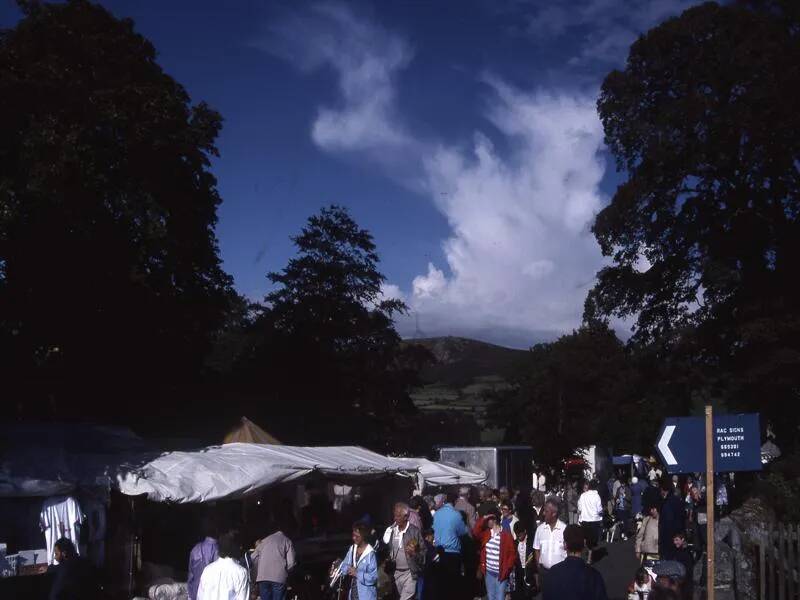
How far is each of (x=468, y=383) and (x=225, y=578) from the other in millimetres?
132635

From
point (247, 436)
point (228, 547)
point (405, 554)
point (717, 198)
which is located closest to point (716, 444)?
point (405, 554)

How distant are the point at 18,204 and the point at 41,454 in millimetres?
5833

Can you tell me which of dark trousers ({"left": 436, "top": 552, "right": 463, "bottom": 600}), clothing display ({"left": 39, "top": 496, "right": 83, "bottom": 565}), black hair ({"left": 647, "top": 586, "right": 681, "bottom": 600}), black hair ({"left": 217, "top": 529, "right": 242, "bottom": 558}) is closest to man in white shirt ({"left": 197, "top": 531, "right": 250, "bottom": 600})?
black hair ({"left": 217, "top": 529, "right": 242, "bottom": 558})

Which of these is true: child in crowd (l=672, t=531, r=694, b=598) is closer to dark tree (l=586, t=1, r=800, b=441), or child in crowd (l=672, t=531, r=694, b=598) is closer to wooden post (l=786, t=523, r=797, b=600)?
wooden post (l=786, t=523, r=797, b=600)

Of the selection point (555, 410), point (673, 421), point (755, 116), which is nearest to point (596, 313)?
point (755, 116)

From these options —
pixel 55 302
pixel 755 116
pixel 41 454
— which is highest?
pixel 755 116

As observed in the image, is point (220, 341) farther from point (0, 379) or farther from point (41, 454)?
point (41, 454)

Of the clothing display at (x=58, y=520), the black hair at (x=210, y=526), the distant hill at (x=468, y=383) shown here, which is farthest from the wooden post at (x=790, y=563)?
the distant hill at (x=468, y=383)

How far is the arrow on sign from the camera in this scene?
29.6 ft

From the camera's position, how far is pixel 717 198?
2728 cm

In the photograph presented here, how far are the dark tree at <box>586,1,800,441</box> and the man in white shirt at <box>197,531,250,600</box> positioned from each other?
19.8 metres

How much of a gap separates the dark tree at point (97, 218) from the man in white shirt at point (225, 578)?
11.6 m

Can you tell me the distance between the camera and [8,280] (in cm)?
2088

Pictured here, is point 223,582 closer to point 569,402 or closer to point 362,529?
point 362,529
